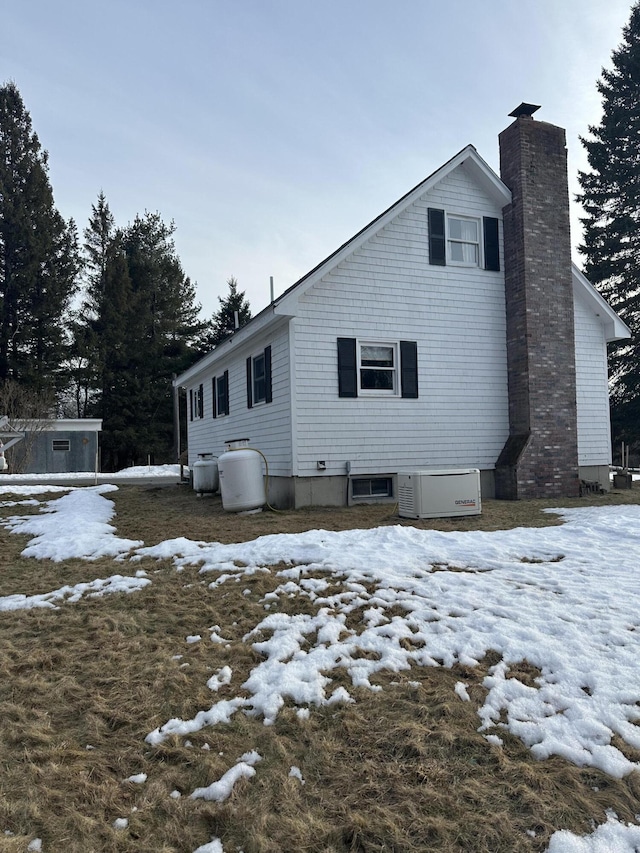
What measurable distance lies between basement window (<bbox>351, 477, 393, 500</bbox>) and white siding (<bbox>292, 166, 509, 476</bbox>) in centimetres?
23

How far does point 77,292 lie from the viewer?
33125mm

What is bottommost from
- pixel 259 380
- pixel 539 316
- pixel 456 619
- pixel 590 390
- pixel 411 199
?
pixel 456 619

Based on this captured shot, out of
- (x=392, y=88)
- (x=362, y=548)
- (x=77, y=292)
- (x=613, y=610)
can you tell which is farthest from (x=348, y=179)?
(x=77, y=292)

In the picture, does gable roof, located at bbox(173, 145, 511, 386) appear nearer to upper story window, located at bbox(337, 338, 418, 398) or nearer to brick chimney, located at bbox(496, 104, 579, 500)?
brick chimney, located at bbox(496, 104, 579, 500)

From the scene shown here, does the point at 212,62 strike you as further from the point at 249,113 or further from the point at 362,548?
the point at 362,548

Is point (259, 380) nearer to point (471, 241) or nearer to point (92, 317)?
point (471, 241)

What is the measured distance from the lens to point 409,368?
10.6 meters

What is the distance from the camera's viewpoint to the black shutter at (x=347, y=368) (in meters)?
10.1

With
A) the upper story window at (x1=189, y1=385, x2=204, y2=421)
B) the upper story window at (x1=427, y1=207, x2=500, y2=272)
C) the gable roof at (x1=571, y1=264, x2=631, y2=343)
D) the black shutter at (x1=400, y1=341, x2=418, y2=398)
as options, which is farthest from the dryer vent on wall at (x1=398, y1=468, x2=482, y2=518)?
the upper story window at (x1=189, y1=385, x2=204, y2=421)

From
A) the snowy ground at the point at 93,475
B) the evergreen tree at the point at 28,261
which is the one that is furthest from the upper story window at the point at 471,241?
the evergreen tree at the point at 28,261

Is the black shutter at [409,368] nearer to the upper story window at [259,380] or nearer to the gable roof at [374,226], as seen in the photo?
the gable roof at [374,226]

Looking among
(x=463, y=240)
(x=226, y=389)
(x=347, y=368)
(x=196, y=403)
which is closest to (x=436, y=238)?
(x=463, y=240)

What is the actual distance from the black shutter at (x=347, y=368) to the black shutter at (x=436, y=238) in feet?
8.30

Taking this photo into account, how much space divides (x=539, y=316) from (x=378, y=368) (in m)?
3.47
